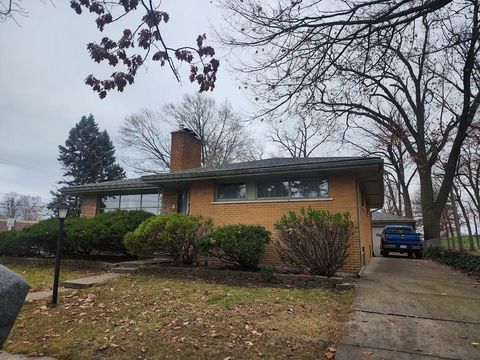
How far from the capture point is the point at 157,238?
967cm

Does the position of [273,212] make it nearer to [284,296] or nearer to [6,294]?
[284,296]

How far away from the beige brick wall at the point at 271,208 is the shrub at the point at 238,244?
92 centimetres

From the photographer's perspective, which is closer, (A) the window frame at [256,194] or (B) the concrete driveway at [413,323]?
(B) the concrete driveway at [413,323]

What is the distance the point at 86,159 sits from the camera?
3438 cm

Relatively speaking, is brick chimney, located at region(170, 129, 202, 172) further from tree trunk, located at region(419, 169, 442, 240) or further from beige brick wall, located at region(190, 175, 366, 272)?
tree trunk, located at region(419, 169, 442, 240)

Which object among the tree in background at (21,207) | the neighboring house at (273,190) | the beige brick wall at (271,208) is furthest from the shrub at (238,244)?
the tree in background at (21,207)

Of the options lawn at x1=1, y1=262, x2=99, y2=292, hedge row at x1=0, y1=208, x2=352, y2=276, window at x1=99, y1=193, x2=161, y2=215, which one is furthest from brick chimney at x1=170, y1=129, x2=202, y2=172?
lawn at x1=1, y1=262, x2=99, y2=292

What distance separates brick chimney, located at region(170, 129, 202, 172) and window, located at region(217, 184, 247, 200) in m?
5.17

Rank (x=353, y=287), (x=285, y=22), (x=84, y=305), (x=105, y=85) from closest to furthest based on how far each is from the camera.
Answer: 1. (x=105, y=85)
2. (x=285, y=22)
3. (x=84, y=305)
4. (x=353, y=287)

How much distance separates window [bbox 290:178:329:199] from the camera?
1022 cm

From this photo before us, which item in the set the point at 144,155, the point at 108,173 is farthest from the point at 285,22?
the point at 108,173

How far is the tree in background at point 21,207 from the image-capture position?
48.5 m

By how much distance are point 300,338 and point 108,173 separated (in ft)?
110

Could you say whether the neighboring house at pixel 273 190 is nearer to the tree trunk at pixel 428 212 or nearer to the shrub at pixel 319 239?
the shrub at pixel 319 239
